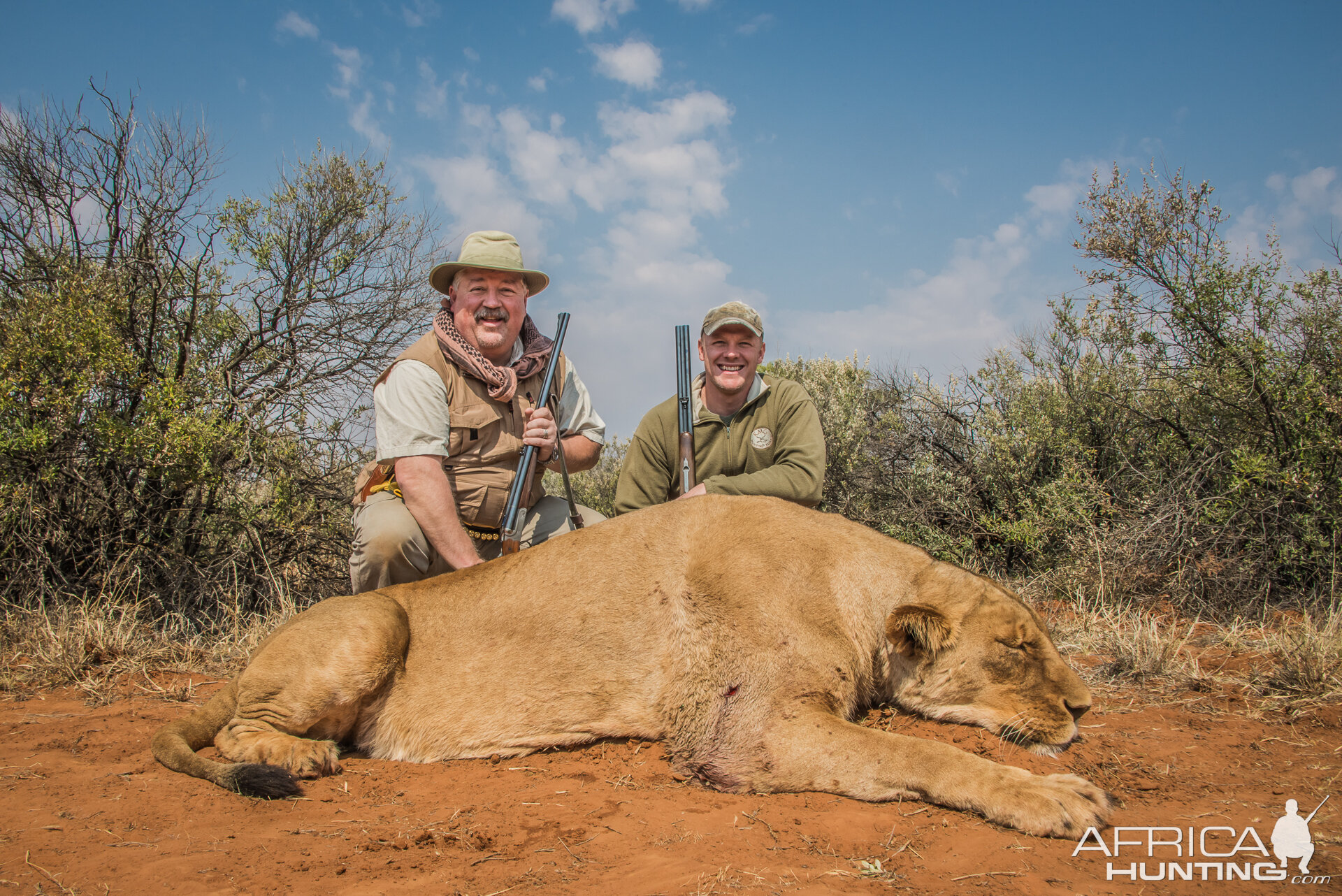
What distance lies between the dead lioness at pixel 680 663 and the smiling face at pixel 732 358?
221cm

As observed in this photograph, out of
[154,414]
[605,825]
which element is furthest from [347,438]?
[605,825]

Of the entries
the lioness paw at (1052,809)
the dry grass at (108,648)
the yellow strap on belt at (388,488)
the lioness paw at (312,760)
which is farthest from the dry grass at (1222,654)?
the dry grass at (108,648)

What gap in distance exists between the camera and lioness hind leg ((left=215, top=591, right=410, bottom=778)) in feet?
11.5

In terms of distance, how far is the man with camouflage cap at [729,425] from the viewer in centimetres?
592

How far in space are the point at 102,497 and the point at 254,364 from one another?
1.73m

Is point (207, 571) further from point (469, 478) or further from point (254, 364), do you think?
point (469, 478)

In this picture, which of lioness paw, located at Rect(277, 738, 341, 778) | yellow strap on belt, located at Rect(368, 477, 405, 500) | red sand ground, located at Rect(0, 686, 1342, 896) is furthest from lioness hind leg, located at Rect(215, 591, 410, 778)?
yellow strap on belt, located at Rect(368, 477, 405, 500)

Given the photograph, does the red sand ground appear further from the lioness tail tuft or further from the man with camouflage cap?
the man with camouflage cap

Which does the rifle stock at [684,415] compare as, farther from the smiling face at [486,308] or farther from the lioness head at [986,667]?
the lioness head at [986,667]

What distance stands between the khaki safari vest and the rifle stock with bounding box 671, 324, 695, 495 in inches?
43.9

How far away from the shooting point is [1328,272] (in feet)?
21.7

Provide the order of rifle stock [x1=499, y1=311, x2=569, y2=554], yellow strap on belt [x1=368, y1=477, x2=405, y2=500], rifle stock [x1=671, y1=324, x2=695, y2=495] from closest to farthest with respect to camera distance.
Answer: rifle stock [x1=499, y1=311, x2=569, y2=554] → yellow strap on belt [x1=368, y1=477, x2=405, y2=500] → rifle stock [x1=671, y1=324, x2=695, y2=495]

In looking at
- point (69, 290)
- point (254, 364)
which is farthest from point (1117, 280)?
point (69, 290)

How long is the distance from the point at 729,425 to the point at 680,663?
117 inches
